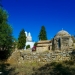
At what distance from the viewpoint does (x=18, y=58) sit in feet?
73.2

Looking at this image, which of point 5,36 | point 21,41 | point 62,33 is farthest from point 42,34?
point 5,36

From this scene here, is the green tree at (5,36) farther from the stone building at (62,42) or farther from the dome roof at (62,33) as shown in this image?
the dome roof at (62,33)

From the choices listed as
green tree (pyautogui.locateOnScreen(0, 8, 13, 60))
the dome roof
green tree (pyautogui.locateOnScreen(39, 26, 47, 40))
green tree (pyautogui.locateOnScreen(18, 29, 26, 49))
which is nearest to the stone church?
the dome roof

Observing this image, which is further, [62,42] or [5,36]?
[62,42]

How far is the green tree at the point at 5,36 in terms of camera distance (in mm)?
24797

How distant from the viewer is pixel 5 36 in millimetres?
24938

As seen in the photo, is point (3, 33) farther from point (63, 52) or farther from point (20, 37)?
point (20, 37)

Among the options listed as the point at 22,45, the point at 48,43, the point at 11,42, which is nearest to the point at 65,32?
the point at 48,43

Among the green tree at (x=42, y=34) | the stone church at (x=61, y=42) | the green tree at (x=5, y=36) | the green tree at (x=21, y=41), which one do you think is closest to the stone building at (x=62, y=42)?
the stone church at (x=61, y=42)

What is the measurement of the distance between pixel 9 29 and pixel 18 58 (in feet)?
20.6

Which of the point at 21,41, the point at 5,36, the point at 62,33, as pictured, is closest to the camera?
the point at 5,36

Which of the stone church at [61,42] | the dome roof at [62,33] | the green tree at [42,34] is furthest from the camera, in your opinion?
the green tree at [42,34]

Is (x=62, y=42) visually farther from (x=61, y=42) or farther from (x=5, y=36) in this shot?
(x=5, y=36)

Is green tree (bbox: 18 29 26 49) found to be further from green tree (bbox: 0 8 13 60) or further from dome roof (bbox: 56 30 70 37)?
green tree (bbox: 0 8 13 60)
